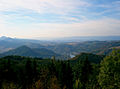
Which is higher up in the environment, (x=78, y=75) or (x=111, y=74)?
(x=111, y=74)

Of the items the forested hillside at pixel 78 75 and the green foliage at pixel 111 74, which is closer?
the green foliage at pixel 111 74

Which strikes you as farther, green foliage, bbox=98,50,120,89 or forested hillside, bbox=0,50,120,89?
forested hillside, bbox=0,50,120,89

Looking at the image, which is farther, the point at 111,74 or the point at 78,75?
the point at 78,75

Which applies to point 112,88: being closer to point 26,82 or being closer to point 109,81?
point 109,81

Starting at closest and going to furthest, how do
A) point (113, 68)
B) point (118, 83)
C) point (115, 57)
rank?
point (118, 83) → point (113, 68) → point (115, 57)

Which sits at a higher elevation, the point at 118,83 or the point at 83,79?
the point at 118,83

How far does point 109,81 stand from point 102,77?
73.6 inches

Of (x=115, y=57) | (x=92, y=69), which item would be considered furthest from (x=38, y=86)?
(x=92, y=69)

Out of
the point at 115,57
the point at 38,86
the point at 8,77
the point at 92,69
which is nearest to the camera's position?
the point at 38,86

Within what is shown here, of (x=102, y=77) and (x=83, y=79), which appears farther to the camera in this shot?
(x=83, y=79)

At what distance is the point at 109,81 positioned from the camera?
27.2 m

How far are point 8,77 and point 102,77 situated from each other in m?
42.5

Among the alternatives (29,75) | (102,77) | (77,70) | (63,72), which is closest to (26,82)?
(29,75)

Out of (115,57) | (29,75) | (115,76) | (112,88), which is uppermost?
(115,57)
